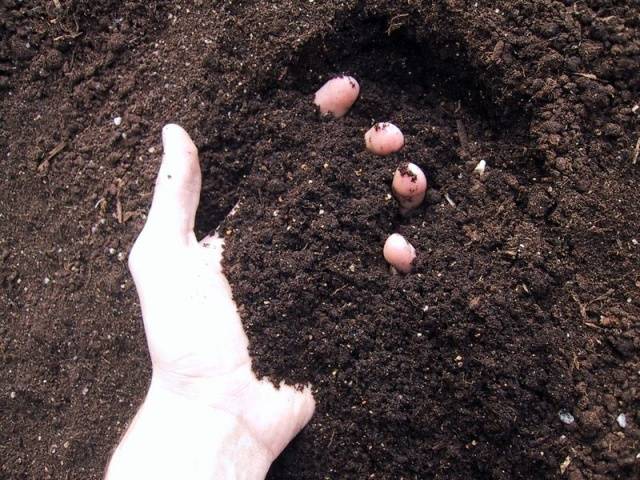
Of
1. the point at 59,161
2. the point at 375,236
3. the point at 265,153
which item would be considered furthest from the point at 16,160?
the point at 375,236

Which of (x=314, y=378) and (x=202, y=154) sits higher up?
(x=202, y=154)

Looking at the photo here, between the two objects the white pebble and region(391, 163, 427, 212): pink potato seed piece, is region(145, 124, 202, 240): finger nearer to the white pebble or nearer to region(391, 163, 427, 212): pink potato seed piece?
region(391, 163, 427, 212): pink potato seed piece

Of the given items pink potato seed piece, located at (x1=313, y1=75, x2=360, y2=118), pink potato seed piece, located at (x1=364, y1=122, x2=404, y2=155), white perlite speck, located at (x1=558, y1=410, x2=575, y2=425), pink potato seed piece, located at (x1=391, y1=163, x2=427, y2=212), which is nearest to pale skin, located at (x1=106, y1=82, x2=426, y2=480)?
pink potato seed piece, located at (x1=391, y1=163, x2=427, y2=212)

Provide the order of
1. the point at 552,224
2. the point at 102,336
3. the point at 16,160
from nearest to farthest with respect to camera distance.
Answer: the point at 552,224, the point at 102,336, the point at 16,160

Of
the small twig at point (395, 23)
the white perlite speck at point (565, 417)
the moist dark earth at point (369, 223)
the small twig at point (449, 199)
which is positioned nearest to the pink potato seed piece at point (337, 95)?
the moist dark earth at point (369, 223)

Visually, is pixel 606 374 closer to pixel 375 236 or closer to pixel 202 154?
pixel 375 236
